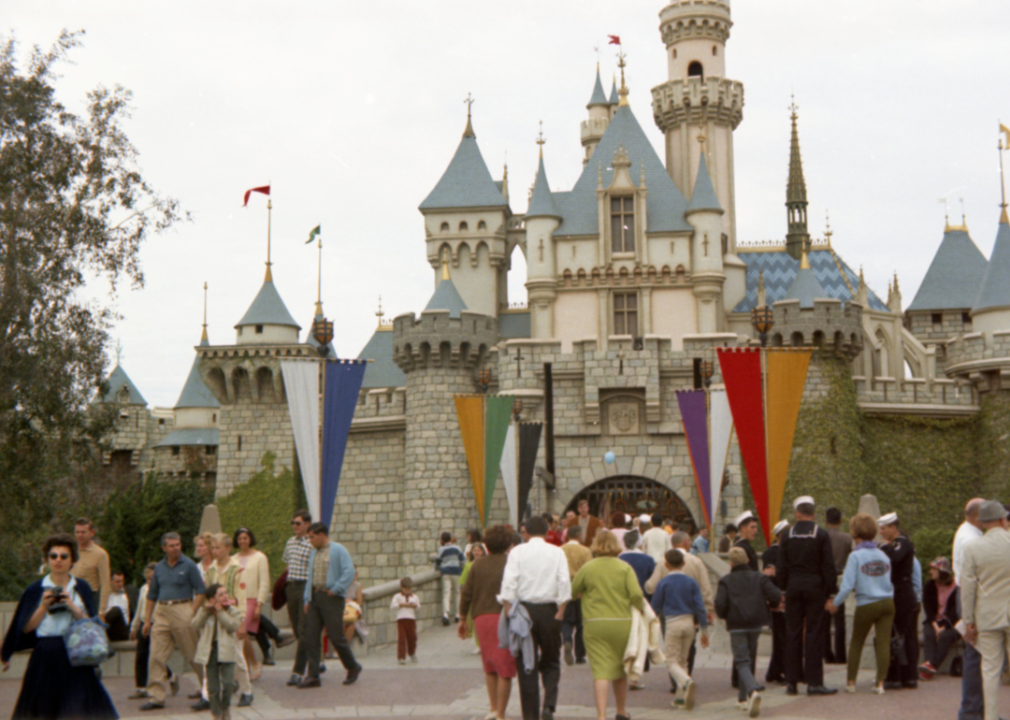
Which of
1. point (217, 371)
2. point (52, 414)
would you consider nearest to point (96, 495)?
point (217, 371)

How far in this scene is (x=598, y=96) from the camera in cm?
4319

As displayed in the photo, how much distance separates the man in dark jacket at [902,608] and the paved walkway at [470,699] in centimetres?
16

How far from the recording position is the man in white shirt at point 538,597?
333 inches

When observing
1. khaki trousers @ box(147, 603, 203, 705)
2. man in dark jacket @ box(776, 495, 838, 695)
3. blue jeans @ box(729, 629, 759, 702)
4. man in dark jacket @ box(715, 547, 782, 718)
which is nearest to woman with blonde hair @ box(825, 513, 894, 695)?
man in dark jacket @ box(776, 495, 838, 695)

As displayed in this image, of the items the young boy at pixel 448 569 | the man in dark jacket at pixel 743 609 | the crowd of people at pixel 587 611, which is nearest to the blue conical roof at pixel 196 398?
the young boy at pixel 448 569

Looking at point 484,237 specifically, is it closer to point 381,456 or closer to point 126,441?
point 381,456

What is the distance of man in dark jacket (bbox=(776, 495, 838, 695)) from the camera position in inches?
384

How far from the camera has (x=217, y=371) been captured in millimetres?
34062

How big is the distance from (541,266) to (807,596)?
68.6ft

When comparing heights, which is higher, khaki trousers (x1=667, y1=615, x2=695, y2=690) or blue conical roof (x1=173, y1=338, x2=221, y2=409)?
blue conical roof (x1=173, y1=338, x2=221, y2=409)

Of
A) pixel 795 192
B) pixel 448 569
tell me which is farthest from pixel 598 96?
pixel 448 569

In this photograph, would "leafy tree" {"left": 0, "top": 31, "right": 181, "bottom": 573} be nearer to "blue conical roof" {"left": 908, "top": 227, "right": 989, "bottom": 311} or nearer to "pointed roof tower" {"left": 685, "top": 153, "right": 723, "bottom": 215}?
"pointed roof tower" {"left": 685, "top": 153, "right": 723, "bottom": 215}

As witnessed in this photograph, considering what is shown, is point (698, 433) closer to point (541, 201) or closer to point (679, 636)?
point (679, 636)

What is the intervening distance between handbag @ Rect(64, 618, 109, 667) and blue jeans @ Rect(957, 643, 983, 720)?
546 cm
